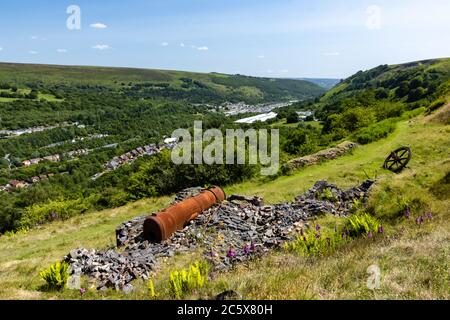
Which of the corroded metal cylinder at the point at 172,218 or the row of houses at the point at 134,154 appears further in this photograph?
the row of houses at the point at 134,154

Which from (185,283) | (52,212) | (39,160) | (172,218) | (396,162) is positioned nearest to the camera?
(185,283)

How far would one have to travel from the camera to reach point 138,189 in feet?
106

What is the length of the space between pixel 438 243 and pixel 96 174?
107 metres

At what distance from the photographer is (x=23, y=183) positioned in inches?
3962

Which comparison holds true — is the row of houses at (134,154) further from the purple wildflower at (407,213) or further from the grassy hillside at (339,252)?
the purple wildflower at (407,213)

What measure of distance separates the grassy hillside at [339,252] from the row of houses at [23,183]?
80666 mm

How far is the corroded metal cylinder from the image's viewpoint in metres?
13.9

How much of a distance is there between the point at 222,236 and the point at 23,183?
4067 inches

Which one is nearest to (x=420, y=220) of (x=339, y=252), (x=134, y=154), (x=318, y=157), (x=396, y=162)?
(x=339, y=252)

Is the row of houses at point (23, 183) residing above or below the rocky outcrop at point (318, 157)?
below

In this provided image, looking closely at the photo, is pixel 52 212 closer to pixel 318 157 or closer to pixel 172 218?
pixel 318 157

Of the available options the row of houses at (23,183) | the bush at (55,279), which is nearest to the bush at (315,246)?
the bush at (55,279)

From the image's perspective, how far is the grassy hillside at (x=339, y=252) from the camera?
642 centimetres

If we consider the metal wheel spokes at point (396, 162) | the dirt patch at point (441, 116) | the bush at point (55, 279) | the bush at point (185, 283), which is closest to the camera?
the bush at point (185, 283)
